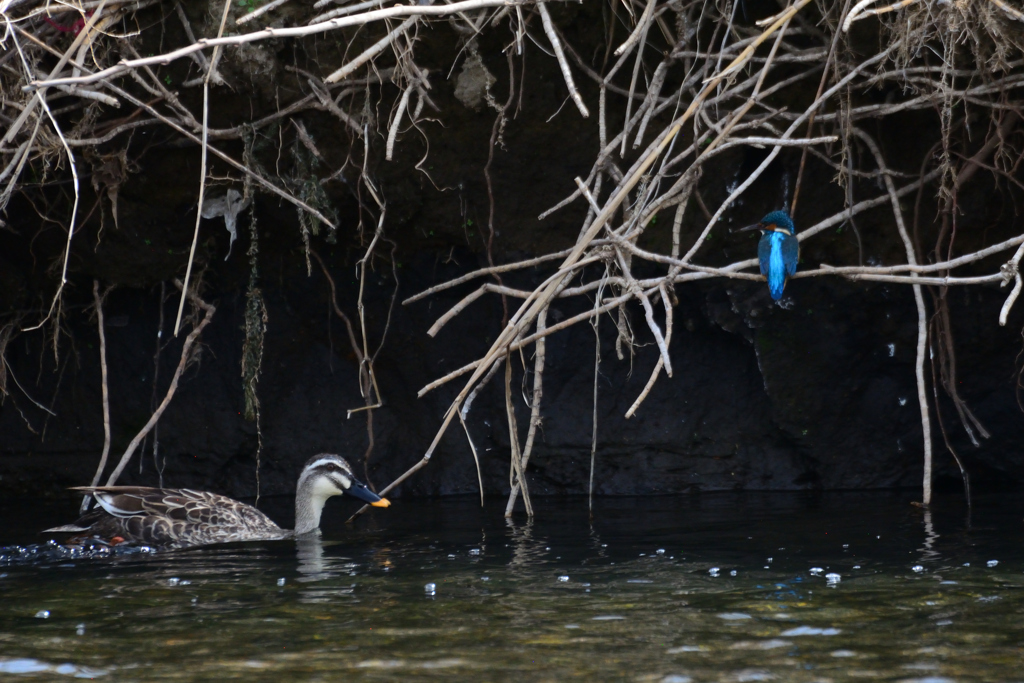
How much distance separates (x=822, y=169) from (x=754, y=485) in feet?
8.28

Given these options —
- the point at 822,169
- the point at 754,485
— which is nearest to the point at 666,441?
the point at 754,485

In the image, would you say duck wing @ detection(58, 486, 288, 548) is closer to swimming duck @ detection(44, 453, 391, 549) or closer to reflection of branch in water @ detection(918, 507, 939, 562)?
swimming duck @ detection(44, 453, 391, 549)

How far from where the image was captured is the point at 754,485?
8.33 meters

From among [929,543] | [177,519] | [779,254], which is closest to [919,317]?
[779,254]

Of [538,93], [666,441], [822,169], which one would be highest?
[538,93]

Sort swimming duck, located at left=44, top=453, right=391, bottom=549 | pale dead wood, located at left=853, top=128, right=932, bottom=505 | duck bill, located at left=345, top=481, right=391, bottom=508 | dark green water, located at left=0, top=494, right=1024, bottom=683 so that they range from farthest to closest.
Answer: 1. duck bill, located at left=345, top=481, right=391, bottom=508
2. swimming duck, located at left=44, top=453, right=391, bottom=549
3. pale dead wood, located at left=853, top=128, right=932, bottom=505
4. dark green water, located at left=0, top=494, right=1024, bottom=683

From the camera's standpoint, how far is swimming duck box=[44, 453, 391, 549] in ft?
21.9

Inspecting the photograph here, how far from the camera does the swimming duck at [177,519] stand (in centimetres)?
666

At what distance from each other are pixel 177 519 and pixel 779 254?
4104 millimetres

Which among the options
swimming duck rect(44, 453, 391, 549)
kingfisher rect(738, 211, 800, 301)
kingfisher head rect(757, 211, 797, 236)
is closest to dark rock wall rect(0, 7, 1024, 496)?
kingfisher head rect(757, 211, 797, 236)

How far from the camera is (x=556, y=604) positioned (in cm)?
434

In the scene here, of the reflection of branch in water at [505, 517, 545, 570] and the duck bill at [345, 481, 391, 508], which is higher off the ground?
the duck bill at [345, 481, 391, 508]

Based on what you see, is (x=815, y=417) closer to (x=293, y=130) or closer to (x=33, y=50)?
(x=293, y=130)

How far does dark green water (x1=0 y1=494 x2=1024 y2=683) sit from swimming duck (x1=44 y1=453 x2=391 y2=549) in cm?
31
